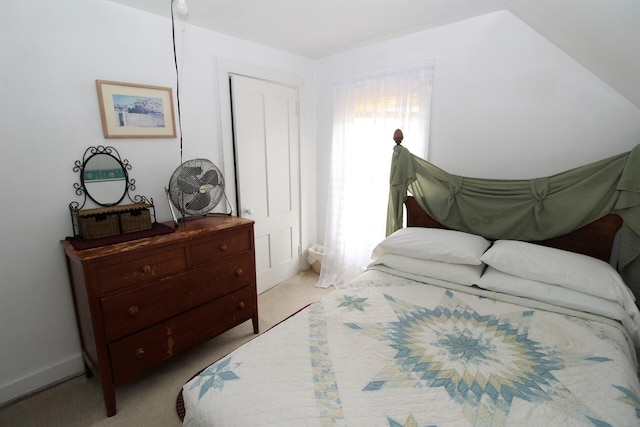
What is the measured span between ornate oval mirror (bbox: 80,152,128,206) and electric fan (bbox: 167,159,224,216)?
1.04 feet

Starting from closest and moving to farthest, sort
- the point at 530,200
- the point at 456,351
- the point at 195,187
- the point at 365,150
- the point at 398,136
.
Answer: the point at 456,351 → the point at 530,200 → the point at 195,187 → the point at 398,136 → the point at 365,150

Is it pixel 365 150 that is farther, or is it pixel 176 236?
pixel 365 150

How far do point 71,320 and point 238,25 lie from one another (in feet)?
7.67

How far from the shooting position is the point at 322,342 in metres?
1.38

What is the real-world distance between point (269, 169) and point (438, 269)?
69.5 inches

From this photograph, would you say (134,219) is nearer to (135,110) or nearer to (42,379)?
(135,110)

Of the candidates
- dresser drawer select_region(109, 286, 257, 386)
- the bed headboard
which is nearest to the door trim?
dresser drawer select_region(109, 286, 257, 386)

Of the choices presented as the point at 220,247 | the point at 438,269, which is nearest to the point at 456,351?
the point at 438,269

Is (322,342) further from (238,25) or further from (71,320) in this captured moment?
(238,25)

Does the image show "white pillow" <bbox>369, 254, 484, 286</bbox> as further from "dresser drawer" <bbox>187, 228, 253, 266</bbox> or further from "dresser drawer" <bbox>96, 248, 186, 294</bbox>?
"dresser drawer" <bbox>96, 248, 186, 294</bbox>

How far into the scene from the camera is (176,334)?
1936 millimetres

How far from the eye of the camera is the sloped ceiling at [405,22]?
1211 mm

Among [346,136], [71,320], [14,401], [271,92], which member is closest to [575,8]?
[346,136]

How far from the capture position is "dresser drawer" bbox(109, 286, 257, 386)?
173 cm
